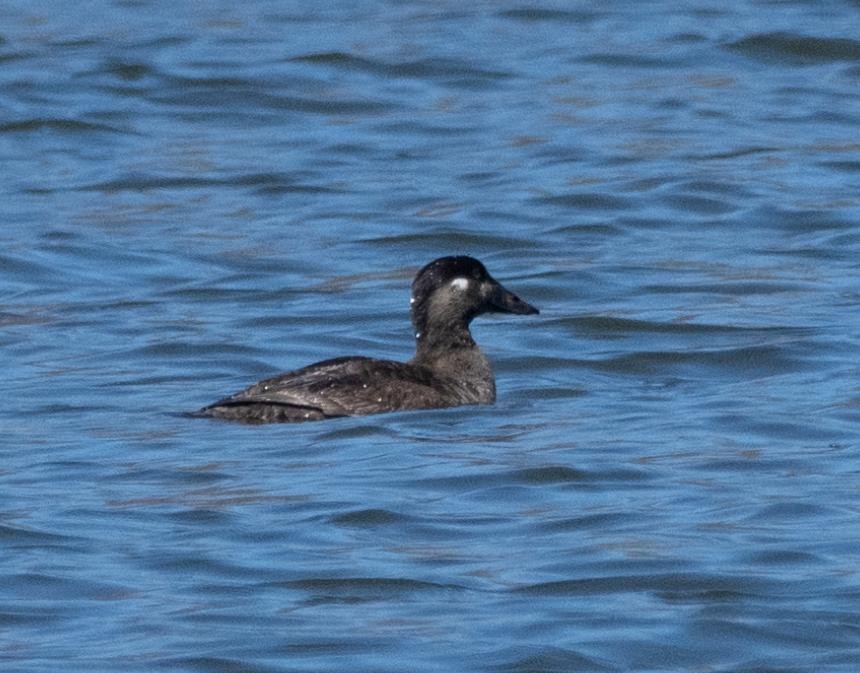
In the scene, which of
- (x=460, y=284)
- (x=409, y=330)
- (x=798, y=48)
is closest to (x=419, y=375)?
(x=460, y=284)

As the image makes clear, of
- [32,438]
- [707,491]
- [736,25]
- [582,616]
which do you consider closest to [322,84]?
[736,25]

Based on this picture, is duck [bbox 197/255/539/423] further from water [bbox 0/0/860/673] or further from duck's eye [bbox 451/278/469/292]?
water [bbox 0/0/860/673]

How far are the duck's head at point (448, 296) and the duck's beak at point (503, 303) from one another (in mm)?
40

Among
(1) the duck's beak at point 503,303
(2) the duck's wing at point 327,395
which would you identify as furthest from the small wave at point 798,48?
(2) the duck's wing at point 327,395

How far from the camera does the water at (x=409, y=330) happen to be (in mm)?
8609

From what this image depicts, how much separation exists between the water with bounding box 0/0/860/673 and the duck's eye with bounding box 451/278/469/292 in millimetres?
610

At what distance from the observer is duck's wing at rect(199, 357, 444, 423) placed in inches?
467

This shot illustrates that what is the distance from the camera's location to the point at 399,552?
939 centimetres

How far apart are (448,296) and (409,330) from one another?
6.16 feet

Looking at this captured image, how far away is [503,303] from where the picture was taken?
13273 mm

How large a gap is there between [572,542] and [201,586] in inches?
56.0

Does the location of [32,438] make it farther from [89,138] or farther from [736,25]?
[736,25]

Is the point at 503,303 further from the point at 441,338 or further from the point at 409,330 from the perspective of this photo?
the point at 409,330

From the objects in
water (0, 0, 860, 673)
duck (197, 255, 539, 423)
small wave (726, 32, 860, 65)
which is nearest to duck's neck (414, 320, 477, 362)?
duck (197, 255, 539, 423)
